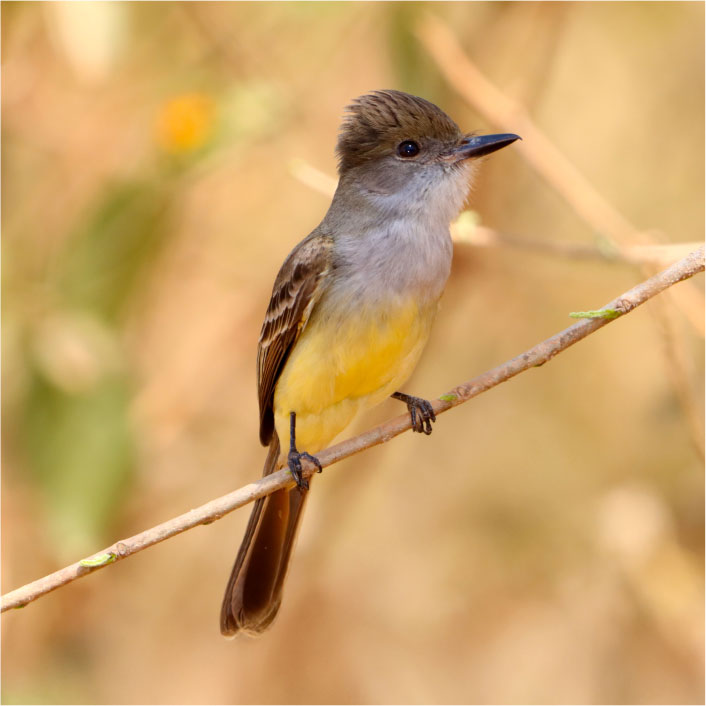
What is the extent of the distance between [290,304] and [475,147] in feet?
2.00

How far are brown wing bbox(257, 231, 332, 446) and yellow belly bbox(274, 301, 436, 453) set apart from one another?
33 millimetres

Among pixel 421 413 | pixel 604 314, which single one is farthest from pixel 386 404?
pixel 604 314

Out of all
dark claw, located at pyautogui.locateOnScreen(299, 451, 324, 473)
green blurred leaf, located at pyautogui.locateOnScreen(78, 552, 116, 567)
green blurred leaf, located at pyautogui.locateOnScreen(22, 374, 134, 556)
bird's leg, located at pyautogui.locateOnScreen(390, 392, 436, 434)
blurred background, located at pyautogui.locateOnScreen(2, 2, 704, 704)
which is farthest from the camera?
blurred background, located at pyautogui.locateOnScreen(2, 2, 704, 704)

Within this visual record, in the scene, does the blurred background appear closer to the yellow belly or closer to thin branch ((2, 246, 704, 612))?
the yellow belly

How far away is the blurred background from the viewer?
10.5 feet

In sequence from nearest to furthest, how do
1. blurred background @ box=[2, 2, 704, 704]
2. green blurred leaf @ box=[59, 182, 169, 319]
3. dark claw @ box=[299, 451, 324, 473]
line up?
dark claw @ box=[299, 451, 324, 473]
green blurred leaf @ box=[59, 182, 169, 319]
blurred background @ box=[2, 2, 704, 704]

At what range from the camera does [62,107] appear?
12.5ft

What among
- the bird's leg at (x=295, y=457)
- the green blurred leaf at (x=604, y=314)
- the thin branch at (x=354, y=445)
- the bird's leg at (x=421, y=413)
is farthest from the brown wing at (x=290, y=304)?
the green blurred leaf at (x=604, y=314)

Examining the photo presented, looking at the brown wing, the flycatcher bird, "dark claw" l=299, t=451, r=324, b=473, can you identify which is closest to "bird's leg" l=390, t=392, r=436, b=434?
the flycatcher bird

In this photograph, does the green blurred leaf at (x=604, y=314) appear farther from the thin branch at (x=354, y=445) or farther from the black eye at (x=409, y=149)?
the black eye at (x=409, y=149)

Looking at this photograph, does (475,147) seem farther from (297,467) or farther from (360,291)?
(297,467)

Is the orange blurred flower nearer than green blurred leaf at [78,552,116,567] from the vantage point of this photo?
No

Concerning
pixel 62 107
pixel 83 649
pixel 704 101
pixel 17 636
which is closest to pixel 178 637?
pixel 83 649

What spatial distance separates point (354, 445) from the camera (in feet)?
6.99
